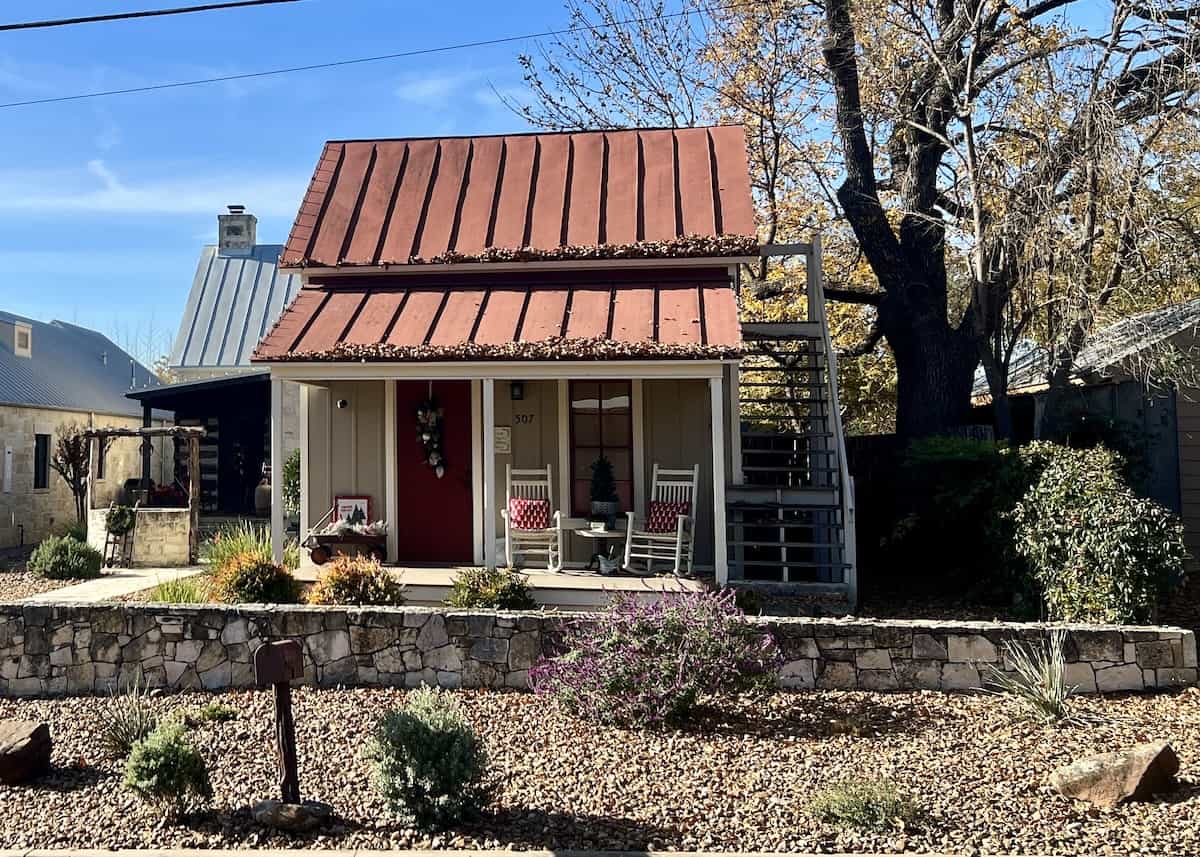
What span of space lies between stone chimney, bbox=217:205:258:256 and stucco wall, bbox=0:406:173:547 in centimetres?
509

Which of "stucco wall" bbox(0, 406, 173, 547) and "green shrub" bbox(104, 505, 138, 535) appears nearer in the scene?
"green shrub" bbox(104, 505, 138, 535)

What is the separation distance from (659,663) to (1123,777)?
2716mm

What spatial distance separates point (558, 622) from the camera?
700 centimetres

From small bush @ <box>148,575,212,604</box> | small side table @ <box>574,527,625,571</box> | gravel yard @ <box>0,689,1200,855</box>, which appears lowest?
gravel yard @ <box>0,689,1200,855</box>

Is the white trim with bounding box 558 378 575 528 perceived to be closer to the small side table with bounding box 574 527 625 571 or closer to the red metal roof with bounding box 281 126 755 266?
the small side table with bounding box 574 527 625 571

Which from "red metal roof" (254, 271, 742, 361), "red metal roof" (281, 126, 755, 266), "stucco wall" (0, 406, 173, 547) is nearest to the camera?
"red metal roof" (254, 271, 742, 361)

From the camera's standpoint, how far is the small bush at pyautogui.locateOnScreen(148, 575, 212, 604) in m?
8.70

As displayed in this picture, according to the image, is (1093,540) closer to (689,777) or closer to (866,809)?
(866,809)

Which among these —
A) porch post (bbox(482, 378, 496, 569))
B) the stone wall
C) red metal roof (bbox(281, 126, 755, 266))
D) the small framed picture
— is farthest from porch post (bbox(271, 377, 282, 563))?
the stone wall

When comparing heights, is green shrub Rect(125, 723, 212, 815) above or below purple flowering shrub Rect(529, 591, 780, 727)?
below

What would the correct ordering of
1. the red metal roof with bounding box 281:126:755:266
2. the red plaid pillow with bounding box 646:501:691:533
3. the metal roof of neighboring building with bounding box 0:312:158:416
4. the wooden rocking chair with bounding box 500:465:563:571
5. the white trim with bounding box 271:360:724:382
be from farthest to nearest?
the metal roof of neighboring building with bounding box 0:312:158:416
the red metal roof with bounding box 281:126:755:266
the wooden rocking chair with bounding box 500:465:563:571
the red plaid pillow with bounding box 646:501:691:533
the white trim with bounding box 271:360:724:382

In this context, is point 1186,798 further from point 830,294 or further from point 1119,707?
point 830,294

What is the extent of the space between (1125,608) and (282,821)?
6.85m

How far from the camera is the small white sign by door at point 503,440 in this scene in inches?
426
